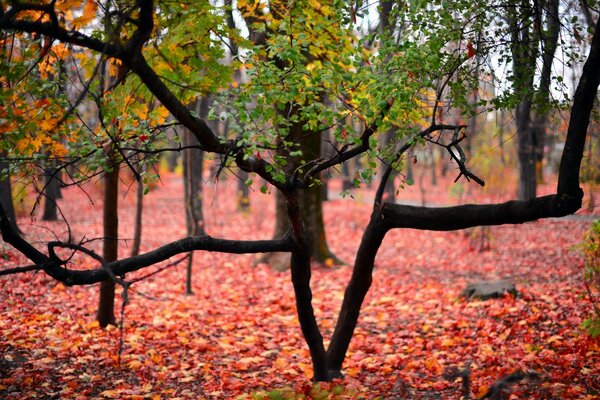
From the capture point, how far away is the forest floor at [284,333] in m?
5.39

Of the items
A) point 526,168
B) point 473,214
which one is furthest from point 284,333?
point 526,168

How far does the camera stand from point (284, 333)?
8062 millimetres

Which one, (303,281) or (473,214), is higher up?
(473,214)

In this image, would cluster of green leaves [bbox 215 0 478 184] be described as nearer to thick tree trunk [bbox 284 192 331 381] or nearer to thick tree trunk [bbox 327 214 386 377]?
thick tree trunk [bbox 284 192 331 381]

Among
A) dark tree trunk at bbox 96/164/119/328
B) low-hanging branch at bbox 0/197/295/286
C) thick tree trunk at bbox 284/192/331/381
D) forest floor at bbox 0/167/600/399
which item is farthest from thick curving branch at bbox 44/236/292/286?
dark tree trunk at bbox 96/164/119/328

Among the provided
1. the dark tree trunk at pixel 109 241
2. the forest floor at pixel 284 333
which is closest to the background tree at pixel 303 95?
the forest floor at pixel 284 333

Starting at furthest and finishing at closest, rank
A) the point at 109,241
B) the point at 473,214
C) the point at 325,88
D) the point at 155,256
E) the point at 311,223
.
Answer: the point at 311,223, the point at 109,241, the point at 473,214, the point at 155,256, the point at 325,88

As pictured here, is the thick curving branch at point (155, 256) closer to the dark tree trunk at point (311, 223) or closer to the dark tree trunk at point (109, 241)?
the dark tree trunk at point (109, 241)

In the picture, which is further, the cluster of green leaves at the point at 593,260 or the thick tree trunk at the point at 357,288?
the cluster of green leaves at the point at 593,260

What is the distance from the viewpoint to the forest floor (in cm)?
539

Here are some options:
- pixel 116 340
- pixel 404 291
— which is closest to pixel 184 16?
pixel 116 340

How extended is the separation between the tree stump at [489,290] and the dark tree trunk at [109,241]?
5601mm

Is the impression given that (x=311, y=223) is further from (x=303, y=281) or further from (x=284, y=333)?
(x=303, y=281)

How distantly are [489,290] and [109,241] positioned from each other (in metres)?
5.88
